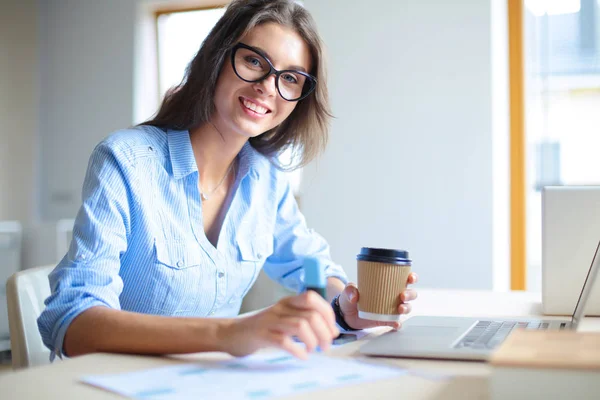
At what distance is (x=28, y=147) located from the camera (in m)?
4.84

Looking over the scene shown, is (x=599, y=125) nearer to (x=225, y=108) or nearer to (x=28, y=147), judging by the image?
(x=225, y=108)

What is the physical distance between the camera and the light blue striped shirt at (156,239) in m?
1.12

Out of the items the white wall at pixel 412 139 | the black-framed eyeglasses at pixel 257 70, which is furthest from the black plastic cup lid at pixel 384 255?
the white wall at pixel 412 139

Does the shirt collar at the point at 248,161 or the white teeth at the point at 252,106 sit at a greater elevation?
the white teeth at the point at 252,106

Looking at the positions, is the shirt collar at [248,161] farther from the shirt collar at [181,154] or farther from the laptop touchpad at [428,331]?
the laptop touchpad at [428,331]

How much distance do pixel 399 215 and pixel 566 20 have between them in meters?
1.37

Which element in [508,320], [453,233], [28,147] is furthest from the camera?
[28,147]

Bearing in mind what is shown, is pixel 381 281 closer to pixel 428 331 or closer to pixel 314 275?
pixel 428 331

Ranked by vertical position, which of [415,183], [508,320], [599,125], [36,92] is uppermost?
[36,92]

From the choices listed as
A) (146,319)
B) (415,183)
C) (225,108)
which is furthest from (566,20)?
(146,319)

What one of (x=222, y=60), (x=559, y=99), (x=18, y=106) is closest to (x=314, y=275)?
(x=222, y=60)

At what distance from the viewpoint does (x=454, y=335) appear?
3.60ft

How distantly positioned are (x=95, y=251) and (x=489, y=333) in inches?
26.5

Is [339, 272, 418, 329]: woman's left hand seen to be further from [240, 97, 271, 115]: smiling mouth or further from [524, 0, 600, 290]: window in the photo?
[524, 0, 600, 290]: window
